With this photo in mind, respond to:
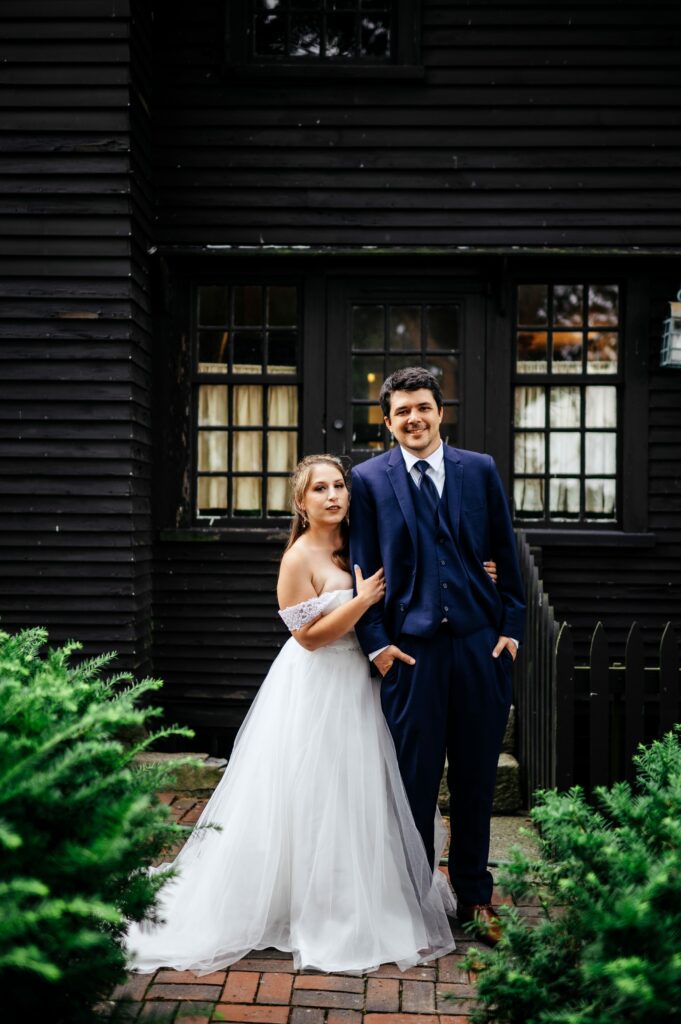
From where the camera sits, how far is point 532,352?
671 cm

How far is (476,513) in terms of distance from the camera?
3.76m

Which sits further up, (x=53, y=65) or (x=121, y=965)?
(x=53, y=65)

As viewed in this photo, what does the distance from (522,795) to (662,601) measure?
185 cm

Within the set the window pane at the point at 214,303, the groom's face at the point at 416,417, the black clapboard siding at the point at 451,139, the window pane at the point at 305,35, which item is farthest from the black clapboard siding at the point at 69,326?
the groom's face at the point at 416,417

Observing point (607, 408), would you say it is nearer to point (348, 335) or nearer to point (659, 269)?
point (659, 269)

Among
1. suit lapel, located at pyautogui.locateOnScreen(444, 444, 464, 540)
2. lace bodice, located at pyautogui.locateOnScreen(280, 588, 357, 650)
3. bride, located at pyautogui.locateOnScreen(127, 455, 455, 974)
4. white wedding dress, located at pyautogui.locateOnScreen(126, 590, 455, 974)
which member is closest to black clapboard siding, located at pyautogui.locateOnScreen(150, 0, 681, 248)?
suit lapel, located at pyautogui.locateOnScreen(444, 444, 464, 540)

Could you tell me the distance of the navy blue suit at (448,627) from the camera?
3646 mm

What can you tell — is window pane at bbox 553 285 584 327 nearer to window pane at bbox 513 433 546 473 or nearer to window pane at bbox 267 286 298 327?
window pane at bbox 513 433 546 473

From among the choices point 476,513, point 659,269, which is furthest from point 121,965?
point 659,269

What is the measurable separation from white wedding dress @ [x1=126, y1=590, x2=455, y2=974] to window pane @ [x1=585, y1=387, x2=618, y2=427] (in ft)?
11.6

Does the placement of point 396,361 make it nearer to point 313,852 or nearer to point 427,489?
point 427,489

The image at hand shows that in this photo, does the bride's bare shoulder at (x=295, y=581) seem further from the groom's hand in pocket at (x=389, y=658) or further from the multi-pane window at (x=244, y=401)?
the multi-pane window at (x=244, y=401)

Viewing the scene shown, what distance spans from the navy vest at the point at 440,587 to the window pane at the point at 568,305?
11.3ft

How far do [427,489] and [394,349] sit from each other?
3077mm
